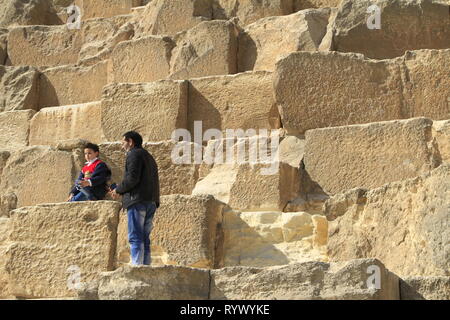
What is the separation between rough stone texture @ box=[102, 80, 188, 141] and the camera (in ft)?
40.1

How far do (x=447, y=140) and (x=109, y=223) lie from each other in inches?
121

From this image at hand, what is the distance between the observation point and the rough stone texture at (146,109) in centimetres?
1223

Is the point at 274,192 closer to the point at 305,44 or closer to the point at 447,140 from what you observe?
the point at 447,140

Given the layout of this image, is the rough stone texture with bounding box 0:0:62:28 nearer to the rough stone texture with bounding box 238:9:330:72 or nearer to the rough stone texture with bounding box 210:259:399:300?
the rough stone texture with bounding box 238:9:330:72

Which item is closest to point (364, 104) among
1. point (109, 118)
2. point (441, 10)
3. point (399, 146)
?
point (399, 146)

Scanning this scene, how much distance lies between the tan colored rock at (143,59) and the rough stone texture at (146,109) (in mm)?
886

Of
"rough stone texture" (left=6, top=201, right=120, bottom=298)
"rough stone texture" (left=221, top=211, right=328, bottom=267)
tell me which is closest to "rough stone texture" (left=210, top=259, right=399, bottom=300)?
"rough stone texture" (left=221, top=211, right=328, bottom=267)

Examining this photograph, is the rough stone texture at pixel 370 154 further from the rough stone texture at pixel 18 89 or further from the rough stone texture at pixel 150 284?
the rough stone texture at pixel 18 89

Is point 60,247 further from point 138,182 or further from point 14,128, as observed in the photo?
point 14,128

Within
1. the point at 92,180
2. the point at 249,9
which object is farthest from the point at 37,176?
the point at 249,9

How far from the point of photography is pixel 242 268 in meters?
8.08

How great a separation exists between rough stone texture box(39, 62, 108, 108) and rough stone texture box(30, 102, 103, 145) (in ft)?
2.20

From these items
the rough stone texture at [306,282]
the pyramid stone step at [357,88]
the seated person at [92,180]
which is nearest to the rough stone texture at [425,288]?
the rough stone texture at [306,282]

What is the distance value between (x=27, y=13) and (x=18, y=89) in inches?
93.1
